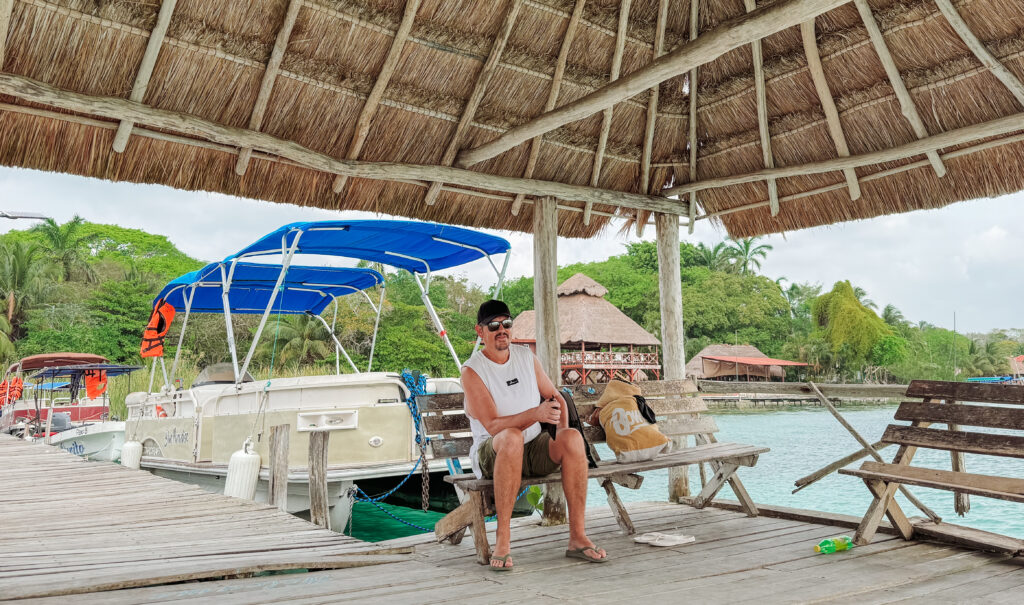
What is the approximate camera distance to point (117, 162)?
4.78 meters

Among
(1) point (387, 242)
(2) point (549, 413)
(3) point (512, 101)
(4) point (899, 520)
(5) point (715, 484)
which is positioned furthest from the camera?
(1) point (387, 242)

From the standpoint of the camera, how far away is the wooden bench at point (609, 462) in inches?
143

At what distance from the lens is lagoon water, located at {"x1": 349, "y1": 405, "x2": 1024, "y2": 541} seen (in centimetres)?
957

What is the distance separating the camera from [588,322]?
117ft

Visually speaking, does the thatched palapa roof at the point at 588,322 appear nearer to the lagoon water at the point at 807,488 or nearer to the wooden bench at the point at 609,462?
the lagoon water at the point at 807,488

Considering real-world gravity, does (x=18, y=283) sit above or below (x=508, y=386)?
above

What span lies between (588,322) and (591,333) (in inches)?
24.1

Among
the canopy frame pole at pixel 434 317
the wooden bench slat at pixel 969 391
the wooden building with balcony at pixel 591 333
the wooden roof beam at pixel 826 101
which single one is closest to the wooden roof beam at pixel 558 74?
the wooden roof beam at pixel 826 101

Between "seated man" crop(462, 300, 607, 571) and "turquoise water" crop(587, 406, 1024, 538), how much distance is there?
11.5 ft

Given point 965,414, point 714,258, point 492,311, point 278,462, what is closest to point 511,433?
point 492,311

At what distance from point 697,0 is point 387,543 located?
5075 mm

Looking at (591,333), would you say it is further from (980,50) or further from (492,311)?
(492,311)

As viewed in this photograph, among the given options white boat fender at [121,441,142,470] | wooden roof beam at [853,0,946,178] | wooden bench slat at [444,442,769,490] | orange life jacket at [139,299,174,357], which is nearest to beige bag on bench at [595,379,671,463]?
wooden bench slat at [444,442,769,490]

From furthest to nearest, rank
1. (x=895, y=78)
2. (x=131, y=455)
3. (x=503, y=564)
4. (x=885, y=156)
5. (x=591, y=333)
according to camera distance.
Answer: (x=591, y=333)
(x=131, y=455)
(x=885, y=156)
(x=895, y=78)
(x=503, y=564)
